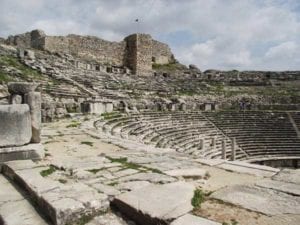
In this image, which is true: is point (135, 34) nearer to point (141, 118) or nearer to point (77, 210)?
point (141, 118)

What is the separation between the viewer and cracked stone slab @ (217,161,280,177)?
192 inches

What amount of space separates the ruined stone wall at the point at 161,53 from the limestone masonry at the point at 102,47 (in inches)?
129

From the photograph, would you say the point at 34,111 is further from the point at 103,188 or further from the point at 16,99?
the point at 103,188

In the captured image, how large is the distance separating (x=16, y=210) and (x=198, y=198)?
6.22 feet

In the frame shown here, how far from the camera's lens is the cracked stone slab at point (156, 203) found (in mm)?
2957

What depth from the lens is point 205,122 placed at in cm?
2055

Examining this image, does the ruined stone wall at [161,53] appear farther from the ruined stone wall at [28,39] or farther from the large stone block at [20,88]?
the large stone block at [20,88]

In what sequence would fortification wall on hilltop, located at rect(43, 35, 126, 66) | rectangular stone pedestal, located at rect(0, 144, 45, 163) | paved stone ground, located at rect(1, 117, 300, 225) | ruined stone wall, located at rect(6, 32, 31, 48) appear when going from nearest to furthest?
paved stone ground, located at rect(1, 117, 300, 225) → rectangular stone pedestal, located at rect(0, 144, 45, 163) → fortification wall on hilltop, located at rect(43, 35, 126, 66) → ruined stone wall, located at rect(6, 32, 31, 48)

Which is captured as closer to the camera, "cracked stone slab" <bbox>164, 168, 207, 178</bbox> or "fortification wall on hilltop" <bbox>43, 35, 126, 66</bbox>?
"cracked stone slab" <bbox>164, 168, 207, 178</bbox>

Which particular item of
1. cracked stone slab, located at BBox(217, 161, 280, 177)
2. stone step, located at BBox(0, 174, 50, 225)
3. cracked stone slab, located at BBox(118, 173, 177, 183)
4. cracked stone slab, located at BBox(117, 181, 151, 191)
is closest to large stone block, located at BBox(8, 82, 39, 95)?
stone step, located at BBox(0, 174, 50, 225)

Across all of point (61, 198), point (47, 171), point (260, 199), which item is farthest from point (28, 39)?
point (260, 199)

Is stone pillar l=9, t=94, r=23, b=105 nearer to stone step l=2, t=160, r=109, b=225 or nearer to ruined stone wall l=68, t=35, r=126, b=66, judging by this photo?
stone step l=2, t=160, r=109, b=225

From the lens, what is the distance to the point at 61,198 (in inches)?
131

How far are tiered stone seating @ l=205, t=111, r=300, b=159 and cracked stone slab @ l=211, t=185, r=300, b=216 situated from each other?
14.1m
